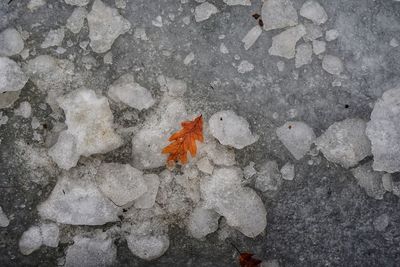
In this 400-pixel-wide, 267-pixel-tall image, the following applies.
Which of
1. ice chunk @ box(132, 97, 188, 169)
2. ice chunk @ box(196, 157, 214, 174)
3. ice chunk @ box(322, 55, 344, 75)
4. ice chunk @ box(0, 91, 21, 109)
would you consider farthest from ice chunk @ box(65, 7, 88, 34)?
ice chunk @ box(322, 55, 344, 75)

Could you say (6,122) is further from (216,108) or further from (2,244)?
(216,108)

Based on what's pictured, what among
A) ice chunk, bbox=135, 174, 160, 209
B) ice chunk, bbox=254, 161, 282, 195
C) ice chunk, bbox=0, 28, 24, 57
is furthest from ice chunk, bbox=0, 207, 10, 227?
ice chunk, bbox=254, 161, 282, 195

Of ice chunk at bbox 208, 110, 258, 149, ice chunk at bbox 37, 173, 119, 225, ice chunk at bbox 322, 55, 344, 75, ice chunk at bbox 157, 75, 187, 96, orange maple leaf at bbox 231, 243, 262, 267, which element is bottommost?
orange maple leaf at bbox 231, 243, 262, 267

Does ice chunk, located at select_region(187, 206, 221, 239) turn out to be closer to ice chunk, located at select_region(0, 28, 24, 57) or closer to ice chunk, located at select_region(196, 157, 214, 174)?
ice chunk, located at select_region(196, 157, 214, 174)

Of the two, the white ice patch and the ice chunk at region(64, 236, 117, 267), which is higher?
the white ice patch

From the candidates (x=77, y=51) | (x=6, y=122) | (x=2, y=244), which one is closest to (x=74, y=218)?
(x=2, y=244)

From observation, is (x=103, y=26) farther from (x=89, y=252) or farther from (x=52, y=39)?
(x=89, y=252)

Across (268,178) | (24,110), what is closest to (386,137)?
(268,178)
